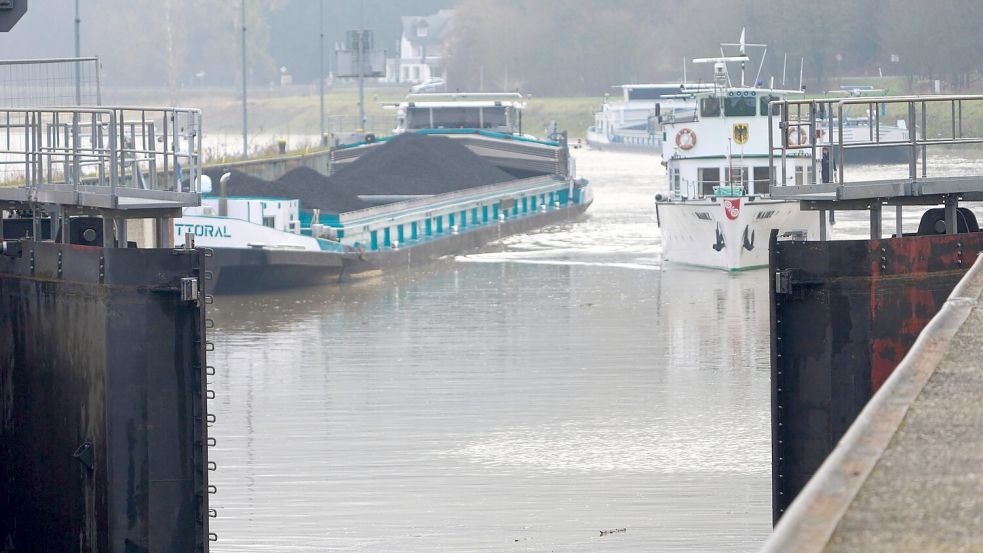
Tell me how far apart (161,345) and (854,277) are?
13.9 feet

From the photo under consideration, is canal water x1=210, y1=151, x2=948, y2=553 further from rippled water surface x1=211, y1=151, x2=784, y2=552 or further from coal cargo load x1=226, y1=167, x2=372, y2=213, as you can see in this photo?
coal cargo load x1=226, y1=167, x2=372, y2=213

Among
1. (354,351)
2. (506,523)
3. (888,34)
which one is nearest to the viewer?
(506,523)

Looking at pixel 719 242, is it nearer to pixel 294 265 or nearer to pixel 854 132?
pixel 294 265

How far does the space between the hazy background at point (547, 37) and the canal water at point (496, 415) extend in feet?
101

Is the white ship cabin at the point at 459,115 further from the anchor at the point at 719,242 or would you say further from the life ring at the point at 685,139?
the anchor at the point at 719,242

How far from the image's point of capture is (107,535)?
9461 mm

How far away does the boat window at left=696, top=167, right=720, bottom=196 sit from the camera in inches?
1197

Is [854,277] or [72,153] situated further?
[72,153]

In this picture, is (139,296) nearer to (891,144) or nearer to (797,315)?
(797,315)

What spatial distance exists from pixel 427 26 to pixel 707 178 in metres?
114

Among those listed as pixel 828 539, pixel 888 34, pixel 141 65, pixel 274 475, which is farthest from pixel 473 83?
pixel 828 539

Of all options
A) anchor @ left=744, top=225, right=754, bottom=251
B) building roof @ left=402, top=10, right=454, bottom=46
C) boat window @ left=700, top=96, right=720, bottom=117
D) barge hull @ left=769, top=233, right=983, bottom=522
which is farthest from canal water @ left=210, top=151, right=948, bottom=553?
building roof @ left=402, top=10, right=454, bottom=46

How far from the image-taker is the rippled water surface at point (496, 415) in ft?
38.0

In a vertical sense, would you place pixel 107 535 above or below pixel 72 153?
below
